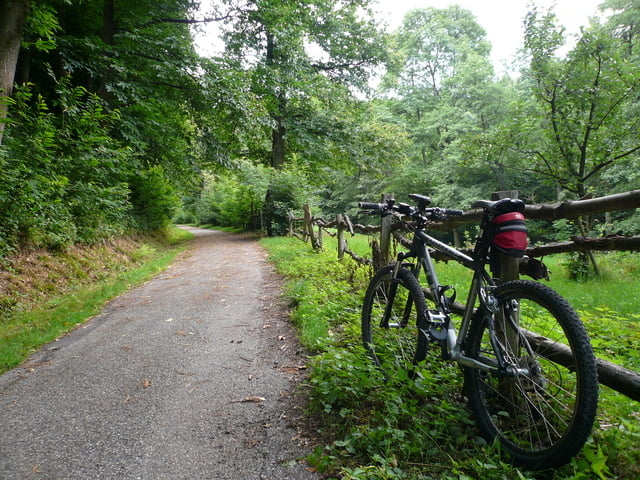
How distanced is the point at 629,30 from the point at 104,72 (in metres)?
24.4

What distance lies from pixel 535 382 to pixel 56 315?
5805 mm

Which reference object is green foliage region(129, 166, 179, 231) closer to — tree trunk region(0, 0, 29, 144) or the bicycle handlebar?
tree trunk region(0, 0, 29, 144)

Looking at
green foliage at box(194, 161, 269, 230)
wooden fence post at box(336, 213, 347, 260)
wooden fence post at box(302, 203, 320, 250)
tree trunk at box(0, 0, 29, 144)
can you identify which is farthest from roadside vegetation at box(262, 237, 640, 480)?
green foliage at box(194, 161, 269, 230)

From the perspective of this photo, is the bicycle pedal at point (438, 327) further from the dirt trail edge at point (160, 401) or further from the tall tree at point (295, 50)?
the tall tree at point (295, 50)

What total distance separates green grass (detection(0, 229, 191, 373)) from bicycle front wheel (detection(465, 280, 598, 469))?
436 centimetres

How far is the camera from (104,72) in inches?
347

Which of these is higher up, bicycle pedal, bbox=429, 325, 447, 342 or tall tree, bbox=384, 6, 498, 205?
tall tree, bbox=384, 6, 498, 205

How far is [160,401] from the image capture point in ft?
8.91

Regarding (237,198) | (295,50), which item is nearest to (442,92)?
(295,50)

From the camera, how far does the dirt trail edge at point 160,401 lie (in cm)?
204

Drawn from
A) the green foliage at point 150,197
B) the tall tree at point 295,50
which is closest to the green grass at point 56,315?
the green foliage at point 150,197

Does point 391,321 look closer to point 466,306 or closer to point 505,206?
point 466,306

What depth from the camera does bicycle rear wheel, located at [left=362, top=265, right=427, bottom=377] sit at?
265 centimetres

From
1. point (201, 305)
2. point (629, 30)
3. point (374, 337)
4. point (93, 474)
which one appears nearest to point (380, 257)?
point (374, 337)
